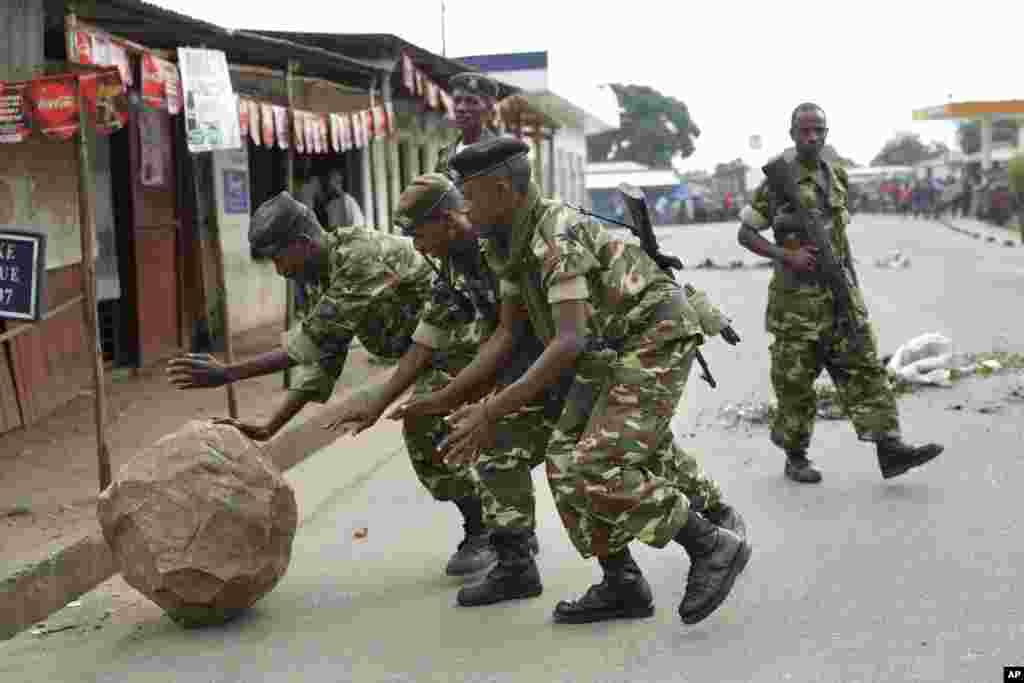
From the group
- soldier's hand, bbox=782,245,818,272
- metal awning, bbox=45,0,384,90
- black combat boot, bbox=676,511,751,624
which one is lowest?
black combat boot, bbox=676,511,751,624

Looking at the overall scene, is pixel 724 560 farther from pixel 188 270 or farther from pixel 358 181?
pixel 358 181

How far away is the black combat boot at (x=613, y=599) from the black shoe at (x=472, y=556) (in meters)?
0.76

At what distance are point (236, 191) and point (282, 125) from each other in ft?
7.79

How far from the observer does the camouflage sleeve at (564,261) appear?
4.03 m

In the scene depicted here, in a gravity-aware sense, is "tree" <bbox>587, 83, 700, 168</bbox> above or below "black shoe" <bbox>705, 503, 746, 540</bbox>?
above

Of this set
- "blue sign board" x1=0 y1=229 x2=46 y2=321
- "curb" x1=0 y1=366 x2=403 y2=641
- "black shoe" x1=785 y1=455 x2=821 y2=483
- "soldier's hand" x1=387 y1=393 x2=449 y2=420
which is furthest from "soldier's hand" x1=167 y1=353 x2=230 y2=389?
"black shoe" x1=785 y1=455 x2=821 y2=483

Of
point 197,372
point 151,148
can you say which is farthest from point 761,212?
point 151,148

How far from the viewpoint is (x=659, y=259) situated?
439cm

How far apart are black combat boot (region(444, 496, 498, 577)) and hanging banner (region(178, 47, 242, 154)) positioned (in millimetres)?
3584

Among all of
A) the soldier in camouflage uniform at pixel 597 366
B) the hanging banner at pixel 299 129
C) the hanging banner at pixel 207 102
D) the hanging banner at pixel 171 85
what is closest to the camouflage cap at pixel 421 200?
the soldier in camouflage uniform at pixel 597 366

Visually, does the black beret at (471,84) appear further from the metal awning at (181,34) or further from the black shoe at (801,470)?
the black shoe at (801,470)

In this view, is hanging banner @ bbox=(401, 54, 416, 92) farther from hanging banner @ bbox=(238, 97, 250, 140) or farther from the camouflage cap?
the camouflage cap

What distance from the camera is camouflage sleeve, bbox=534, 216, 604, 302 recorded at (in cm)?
403

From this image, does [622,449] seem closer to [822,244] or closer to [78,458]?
[822,244]
